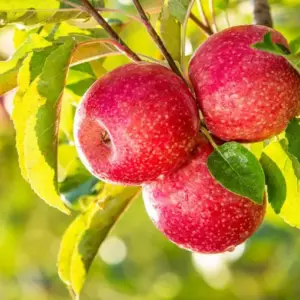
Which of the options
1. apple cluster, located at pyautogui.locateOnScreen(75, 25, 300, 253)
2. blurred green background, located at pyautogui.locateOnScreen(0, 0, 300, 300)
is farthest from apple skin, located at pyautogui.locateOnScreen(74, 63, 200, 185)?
blurred green background, located at pyautogui.locateOnScreen(0, 0, 300, 300)

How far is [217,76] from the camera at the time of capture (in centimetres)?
140

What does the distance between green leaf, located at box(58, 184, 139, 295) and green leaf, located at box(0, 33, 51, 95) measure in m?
0.36

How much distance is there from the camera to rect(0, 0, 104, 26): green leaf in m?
1.57

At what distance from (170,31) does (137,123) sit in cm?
29

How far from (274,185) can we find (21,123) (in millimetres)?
466

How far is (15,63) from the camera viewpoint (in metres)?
1.55

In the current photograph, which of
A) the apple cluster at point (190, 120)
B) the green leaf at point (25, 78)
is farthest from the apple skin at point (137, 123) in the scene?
the green leaf at point (25, 78)

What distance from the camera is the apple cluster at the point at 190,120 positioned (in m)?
1.38

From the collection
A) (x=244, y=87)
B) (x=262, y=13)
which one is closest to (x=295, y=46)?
(x=244, y=87)

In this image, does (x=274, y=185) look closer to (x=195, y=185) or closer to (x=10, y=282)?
(x=195, y=185)

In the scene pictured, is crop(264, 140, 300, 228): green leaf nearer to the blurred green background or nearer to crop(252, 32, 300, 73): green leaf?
crop(252, 32, 300, 73): green leaf

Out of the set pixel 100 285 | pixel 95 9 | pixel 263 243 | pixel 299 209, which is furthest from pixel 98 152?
pixel 100 285

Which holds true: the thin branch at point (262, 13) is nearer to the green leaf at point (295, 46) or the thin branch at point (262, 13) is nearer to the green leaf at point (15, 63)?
the green leaf at point (295, 46)

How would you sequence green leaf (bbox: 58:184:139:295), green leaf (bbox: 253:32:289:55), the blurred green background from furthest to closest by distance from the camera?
1. the blurred green background
2. green leaf (bbox: 58:184:139:295)
3. green leaf (bbox: 253:32:289:55)
